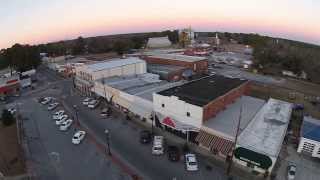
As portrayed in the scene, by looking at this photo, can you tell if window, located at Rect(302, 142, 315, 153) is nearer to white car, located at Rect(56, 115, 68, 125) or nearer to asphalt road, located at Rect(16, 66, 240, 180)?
asphalt road, located at Rect(16, 66, 240, 180)

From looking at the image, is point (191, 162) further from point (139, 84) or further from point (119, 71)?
point (119, 71)

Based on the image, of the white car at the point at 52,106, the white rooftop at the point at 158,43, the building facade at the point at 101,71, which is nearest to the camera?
the white car at the point at 52,106

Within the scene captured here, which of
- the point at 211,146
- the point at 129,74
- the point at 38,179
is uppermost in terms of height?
the point at 129,74

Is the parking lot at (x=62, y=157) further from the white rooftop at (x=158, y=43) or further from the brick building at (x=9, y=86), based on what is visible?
the white rooftop at (x=158, y=43)

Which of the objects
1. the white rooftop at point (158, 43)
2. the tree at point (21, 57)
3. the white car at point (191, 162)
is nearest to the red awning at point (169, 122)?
the white car at point (191, 162)

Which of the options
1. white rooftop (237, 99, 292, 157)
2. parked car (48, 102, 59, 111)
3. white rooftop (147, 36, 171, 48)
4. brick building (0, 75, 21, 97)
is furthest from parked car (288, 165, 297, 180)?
white rooftop (147, 36, 171, 48)

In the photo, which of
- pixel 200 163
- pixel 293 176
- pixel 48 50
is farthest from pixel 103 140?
pixel 48 50

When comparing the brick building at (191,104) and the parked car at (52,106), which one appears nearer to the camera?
the brick building at (191,104)

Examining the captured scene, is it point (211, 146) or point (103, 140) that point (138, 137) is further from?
point (211, 146)
